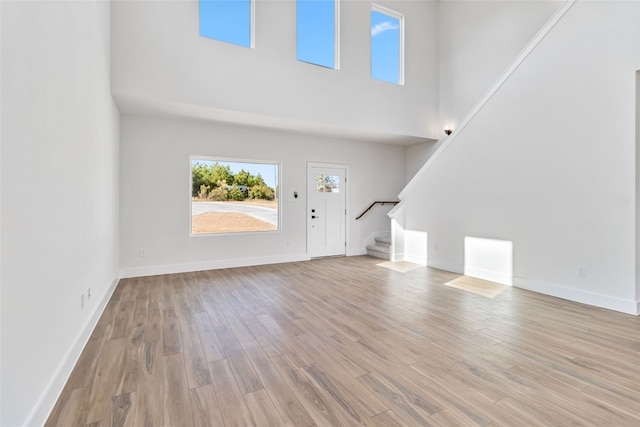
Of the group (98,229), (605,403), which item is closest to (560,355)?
(605,403)

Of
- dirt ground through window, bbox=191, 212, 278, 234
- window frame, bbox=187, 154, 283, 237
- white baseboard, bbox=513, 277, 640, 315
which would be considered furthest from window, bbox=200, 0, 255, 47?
white baseboard, bbox=513, 277, 640, 315

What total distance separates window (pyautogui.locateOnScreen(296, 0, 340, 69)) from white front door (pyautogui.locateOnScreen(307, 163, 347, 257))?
2.09 m

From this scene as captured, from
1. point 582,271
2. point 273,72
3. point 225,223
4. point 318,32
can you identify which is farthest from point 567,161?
point 225,223

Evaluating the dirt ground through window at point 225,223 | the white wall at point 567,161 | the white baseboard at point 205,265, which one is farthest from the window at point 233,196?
the white wall at point 567,161

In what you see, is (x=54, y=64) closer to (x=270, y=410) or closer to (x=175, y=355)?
(x=175, y=355)

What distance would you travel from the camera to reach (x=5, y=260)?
4.52 feet

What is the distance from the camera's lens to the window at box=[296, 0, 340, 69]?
5.61 meters

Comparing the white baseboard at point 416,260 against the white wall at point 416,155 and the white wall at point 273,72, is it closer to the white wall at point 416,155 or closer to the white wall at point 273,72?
the white wall at point 416,155

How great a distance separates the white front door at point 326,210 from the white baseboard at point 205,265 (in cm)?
A: 49

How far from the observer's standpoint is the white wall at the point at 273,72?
14.3ft

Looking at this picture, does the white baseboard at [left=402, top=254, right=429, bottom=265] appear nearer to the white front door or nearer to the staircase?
the staircase

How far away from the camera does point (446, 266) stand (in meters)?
5.61

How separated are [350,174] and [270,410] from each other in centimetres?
590

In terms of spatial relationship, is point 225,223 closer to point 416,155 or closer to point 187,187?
point 187,187
